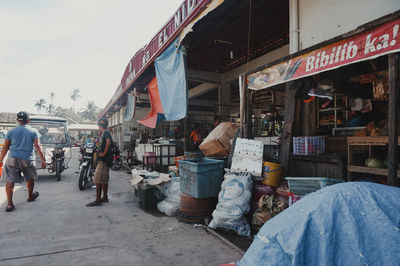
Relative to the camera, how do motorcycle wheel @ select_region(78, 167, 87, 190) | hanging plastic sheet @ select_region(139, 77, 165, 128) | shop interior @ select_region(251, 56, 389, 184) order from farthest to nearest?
hanging plastic sheet @ select_region(139, 77, 165, 128) → motorcycle wheel @ select_region(78, 167, 87, 190) → shop interior @ select_region(251, 56, 389, 184)

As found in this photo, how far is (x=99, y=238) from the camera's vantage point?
3.79 m

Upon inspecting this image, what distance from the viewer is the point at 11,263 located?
302 centimetres

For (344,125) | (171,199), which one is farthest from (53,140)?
(344,125)

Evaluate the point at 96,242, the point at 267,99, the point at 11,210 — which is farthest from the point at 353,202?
the point at 267,99

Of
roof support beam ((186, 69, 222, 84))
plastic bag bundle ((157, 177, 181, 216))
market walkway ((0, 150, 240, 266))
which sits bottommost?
market walkway ((0, 150, 240, 266))

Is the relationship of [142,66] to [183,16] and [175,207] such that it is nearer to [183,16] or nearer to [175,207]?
[183,16]

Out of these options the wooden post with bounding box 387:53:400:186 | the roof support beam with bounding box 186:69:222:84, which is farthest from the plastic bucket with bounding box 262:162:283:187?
the roof support beam with bounding box 186:69:222:84

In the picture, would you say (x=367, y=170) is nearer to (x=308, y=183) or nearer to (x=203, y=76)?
(x=308, y=183)

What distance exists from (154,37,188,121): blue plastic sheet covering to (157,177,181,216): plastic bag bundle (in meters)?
1.99

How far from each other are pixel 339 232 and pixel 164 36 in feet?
25.3

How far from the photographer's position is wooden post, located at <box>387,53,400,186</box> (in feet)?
9.52

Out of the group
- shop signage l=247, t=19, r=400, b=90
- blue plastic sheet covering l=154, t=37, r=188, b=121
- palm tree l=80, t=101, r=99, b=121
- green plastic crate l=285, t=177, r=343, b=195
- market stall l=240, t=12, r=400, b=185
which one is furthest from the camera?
palm tree l=80, t=101, r=99, b=121

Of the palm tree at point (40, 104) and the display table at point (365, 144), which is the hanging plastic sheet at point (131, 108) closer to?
the display table at point (365, 144)

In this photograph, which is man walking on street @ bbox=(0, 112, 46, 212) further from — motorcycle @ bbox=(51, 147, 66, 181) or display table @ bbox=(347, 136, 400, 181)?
display table @ bbox=(347, 136, 400, 181)
